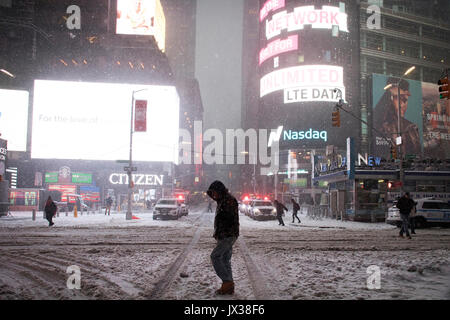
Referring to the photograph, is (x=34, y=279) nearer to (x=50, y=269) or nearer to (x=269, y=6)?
(x=50, y=269)

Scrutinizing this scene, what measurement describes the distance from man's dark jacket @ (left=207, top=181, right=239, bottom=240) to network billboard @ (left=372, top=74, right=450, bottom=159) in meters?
67.5

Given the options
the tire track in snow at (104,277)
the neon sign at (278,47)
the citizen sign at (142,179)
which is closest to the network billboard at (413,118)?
the neon sign at (278,47)

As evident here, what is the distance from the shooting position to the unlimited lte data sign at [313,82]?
73094 mm

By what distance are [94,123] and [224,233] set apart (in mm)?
56206

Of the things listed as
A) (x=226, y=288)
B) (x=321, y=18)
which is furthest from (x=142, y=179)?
(x=226, y=288)

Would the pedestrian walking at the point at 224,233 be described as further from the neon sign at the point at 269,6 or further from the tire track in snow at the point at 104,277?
the neon sign at the point at 269,6

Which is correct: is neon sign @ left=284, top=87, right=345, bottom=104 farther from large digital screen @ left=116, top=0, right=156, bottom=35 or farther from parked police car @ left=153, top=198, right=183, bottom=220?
parked police car @ left=153, top=198, right=183, bottom=220

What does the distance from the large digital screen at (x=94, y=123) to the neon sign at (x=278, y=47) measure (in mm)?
31451

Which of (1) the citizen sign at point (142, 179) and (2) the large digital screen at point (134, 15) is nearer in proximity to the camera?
(1) the citizen sign at point (142, 179)

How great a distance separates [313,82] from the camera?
7356 centimetres

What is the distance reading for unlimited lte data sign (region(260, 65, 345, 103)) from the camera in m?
73.1

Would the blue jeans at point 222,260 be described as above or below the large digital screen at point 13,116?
below

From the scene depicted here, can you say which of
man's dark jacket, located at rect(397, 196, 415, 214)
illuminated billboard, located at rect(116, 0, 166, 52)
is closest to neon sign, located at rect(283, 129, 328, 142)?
illuminated billboard, located at rect(116, 0, 166, 52)

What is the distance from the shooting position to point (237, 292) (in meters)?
6.04
